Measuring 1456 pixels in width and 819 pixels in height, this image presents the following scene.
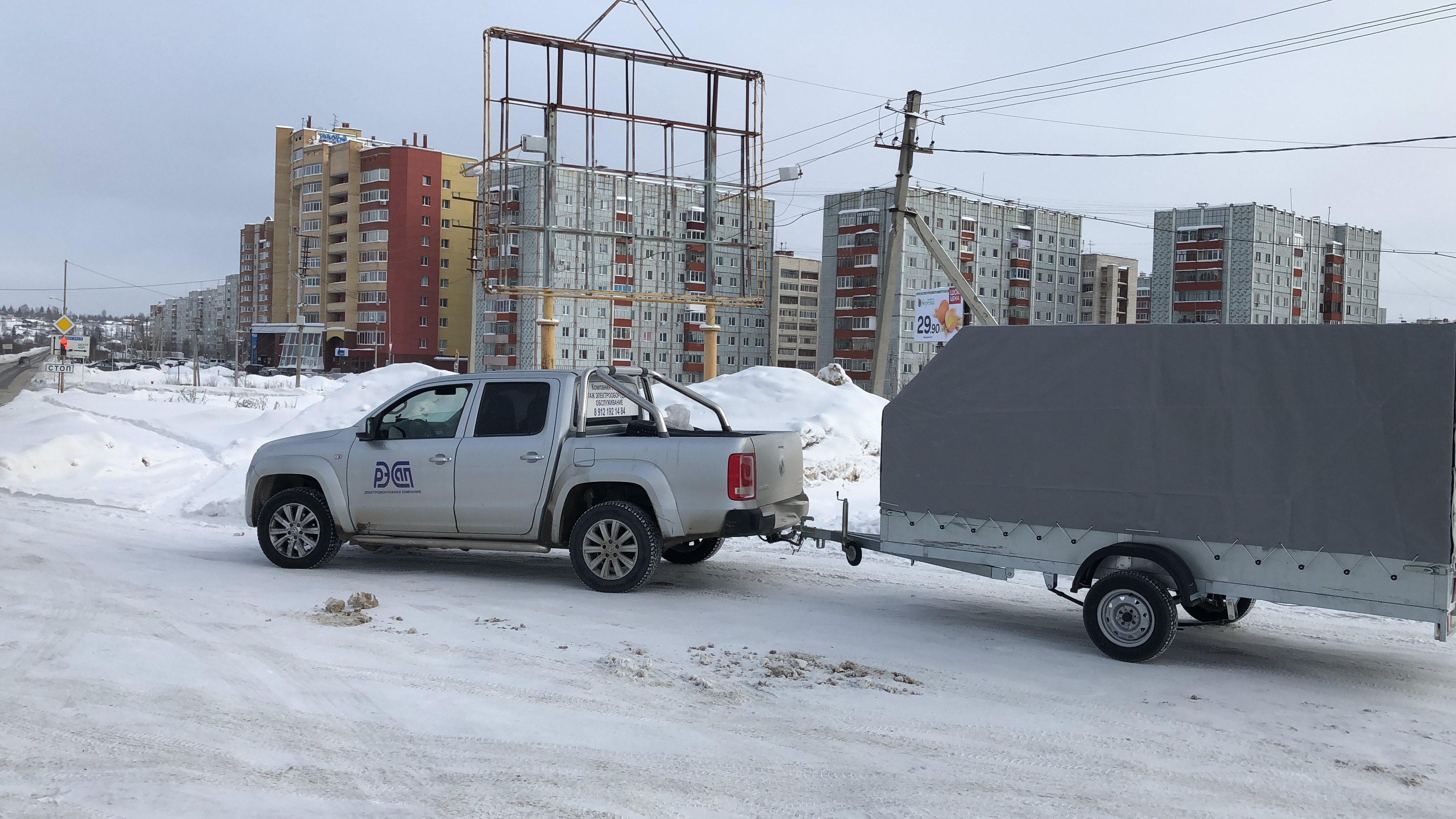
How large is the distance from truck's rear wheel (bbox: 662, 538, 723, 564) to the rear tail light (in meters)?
1.67

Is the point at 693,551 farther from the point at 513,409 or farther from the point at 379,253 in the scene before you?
the point at 379,253

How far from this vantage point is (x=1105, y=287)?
118250 mm

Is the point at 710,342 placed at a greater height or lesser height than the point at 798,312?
lesser

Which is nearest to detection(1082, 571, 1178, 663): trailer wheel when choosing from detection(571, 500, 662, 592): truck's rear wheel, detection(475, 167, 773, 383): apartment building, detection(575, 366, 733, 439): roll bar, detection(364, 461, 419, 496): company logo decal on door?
detection(571, 500, 662, 592): truck's rear wheel

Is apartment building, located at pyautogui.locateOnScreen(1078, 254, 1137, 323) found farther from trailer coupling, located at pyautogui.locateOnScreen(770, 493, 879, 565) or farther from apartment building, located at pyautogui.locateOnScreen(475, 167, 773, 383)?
trailer coupling, located at pyautogui.locateOnScreen(770, 493, 879, 565)

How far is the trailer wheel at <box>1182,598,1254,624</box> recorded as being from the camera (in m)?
7.54

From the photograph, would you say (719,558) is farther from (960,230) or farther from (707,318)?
(960,230)

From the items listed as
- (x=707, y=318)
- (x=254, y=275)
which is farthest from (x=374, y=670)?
(x=254, y=275)

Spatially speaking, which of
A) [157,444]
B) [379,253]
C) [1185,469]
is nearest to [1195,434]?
[1185,469]

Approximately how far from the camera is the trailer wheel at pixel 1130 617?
671cm

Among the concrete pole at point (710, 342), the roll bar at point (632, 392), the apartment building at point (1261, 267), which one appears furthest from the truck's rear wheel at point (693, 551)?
the apartment building at point (1261, 267)

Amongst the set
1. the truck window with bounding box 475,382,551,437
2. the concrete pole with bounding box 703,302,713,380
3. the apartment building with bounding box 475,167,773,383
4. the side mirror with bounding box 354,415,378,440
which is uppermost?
the apartment building with bounding box 475,167,773,383

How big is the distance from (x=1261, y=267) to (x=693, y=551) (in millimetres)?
90641

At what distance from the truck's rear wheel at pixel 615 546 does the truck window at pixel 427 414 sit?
65.7 inches
